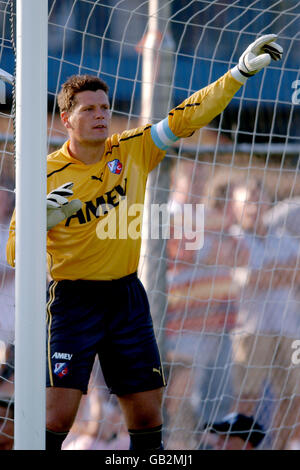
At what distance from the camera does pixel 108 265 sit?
2314mm

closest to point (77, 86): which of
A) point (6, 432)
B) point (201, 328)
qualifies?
point (201, 328)

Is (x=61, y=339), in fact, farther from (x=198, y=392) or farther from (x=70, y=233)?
(x=198, y=392)

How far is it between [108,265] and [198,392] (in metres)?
1.23

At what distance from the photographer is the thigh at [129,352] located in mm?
2301

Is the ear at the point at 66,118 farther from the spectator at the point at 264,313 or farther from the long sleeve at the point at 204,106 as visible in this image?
the spectator at the point at 264,313

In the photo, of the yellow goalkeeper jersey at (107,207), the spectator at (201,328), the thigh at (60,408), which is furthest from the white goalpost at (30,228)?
the spectator at (201,328)

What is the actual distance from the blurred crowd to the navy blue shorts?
906mm

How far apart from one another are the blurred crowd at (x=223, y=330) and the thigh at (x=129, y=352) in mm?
921

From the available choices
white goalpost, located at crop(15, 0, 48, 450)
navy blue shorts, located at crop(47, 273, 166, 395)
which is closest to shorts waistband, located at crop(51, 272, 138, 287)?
navy blue shorts, located at crop(47, 273, 166, 395)

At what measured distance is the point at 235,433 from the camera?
3.17 meters

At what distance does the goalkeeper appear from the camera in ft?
7.39

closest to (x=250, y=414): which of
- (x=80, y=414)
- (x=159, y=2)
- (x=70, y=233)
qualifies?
(x=80, y=414)
